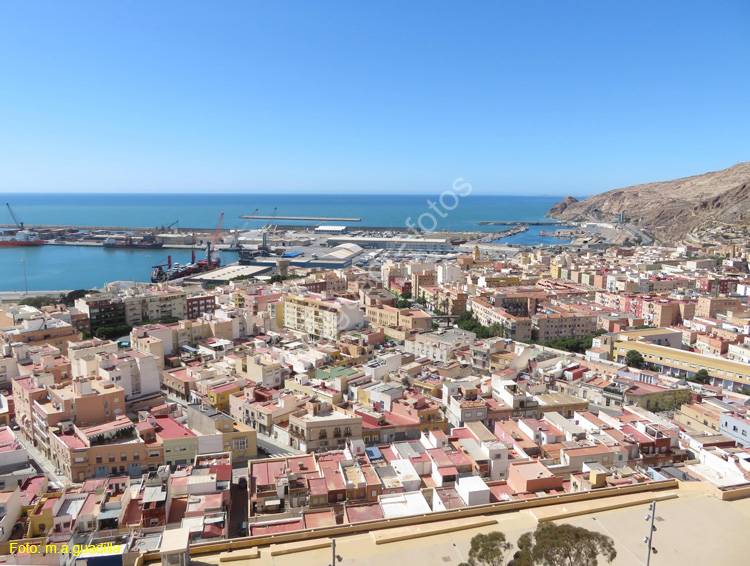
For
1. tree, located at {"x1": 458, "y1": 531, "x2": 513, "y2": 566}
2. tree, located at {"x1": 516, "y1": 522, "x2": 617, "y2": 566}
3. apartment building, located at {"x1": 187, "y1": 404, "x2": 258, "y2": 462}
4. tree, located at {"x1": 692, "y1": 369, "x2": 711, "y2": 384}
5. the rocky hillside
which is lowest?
tree, located at {"x1": 692, "y1": 369, "x2": 711, "y2": 384}

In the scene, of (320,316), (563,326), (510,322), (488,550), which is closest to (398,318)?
(320,316)

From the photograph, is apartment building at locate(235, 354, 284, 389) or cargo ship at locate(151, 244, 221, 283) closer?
apartment building at locate(235, 354, 284, 389)

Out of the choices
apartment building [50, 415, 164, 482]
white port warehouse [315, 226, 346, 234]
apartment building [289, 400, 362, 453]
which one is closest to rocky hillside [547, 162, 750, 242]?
white port warehouse [315, 226, 346, 234]

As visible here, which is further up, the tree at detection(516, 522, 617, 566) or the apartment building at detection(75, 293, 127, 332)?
the tree at detection(516, 522, 617, 566)

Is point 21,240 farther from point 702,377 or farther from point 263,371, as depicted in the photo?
point 702,377

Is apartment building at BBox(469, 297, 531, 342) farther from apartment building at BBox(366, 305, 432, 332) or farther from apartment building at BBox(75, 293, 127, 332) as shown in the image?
apartment building at BBox(75, 293, 127, 332)

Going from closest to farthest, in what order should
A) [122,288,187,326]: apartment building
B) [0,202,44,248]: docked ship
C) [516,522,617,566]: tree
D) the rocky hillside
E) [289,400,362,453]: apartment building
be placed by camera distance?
[516,522,617,566]: tree, [289,400,362,453]: apartment building, [122,288,187,326]: apartment building, [0,202,44,248]: docked ship, the rocky hillside

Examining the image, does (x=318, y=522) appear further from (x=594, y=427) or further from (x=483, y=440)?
(x=594, y=427)
